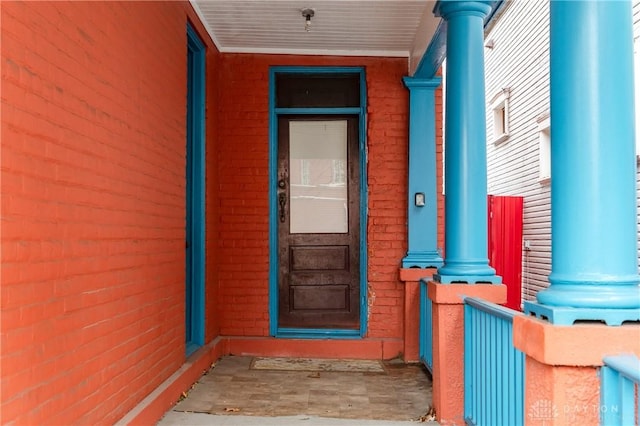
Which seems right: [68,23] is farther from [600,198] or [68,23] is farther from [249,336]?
[249,336]

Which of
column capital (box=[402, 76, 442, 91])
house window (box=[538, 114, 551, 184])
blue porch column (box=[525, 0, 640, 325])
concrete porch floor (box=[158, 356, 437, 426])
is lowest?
concrete porch floor (box=[158, 356, 437, 426])

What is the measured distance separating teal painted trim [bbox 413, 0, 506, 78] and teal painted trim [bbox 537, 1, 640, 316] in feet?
6.97

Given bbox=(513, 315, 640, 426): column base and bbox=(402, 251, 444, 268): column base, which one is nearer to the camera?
bbox=(513, 315, 640, 426): column base

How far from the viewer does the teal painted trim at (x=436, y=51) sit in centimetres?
440

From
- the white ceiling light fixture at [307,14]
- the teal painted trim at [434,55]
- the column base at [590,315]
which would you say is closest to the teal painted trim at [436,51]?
the teal painted trim at [434,55]

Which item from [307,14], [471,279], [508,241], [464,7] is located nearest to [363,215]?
[307,14]

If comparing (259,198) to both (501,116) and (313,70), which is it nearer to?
(313,70)

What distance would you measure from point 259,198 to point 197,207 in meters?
0.82

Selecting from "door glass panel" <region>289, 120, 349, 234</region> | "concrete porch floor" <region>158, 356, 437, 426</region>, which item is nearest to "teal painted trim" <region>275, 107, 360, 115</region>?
"door glass panel" <region>289, 120, 349, 234</region>

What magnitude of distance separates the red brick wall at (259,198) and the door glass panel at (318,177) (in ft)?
0.97

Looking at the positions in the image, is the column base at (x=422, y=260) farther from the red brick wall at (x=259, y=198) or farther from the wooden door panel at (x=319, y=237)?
the wooden door panel at (x=319, y=237)

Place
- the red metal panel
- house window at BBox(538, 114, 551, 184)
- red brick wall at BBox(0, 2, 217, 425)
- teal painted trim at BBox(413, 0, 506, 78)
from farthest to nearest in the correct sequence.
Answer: the red metal panel, house window at BBox(538, 114, 551, 184), teal painted trim at BBox(413, 0, 506, 78), red brick wall at BBox(0, 2, 217, 425)

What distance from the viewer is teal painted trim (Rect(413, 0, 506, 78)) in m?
4.40

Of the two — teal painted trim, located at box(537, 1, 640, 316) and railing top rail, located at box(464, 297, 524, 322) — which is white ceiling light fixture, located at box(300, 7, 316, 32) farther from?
teal painted trim, located at box(537, 1, 640, 316)
